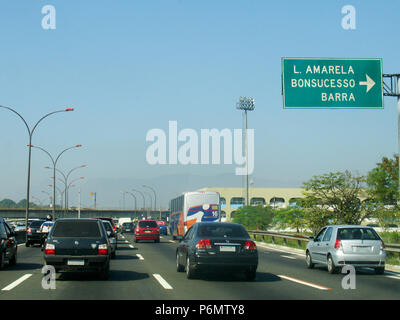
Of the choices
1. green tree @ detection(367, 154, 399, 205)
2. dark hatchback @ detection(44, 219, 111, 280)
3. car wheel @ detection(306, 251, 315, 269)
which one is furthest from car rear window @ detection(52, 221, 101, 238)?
green tree @ detection(367, 154, 399, 205)

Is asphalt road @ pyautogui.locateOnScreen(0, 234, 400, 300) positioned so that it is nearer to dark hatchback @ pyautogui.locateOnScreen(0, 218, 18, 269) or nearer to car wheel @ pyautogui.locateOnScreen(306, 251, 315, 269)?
dark hatchback @ pyautogui.locateOnScreen(0, 218, 18, 269)

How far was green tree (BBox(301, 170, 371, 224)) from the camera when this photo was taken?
141 feet

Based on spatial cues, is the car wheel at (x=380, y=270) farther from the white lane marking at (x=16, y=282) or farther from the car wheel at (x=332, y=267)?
the white lane marking at (x=16, y=282)

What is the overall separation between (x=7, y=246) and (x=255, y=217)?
54.9 metres

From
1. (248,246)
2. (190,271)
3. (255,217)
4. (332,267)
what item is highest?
(248,246)

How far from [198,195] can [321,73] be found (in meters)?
20.0

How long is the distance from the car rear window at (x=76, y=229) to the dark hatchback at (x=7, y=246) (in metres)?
3.45

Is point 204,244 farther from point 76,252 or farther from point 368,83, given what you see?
point 368,83

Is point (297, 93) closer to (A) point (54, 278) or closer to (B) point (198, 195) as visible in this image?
(A) point (54, 278)

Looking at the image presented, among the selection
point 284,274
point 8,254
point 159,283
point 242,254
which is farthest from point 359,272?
point 8,254

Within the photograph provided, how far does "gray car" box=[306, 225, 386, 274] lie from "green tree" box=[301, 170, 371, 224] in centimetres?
2456

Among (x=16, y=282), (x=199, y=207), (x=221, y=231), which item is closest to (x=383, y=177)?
(x=199, y=207)

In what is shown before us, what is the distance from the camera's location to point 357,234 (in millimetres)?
18188
